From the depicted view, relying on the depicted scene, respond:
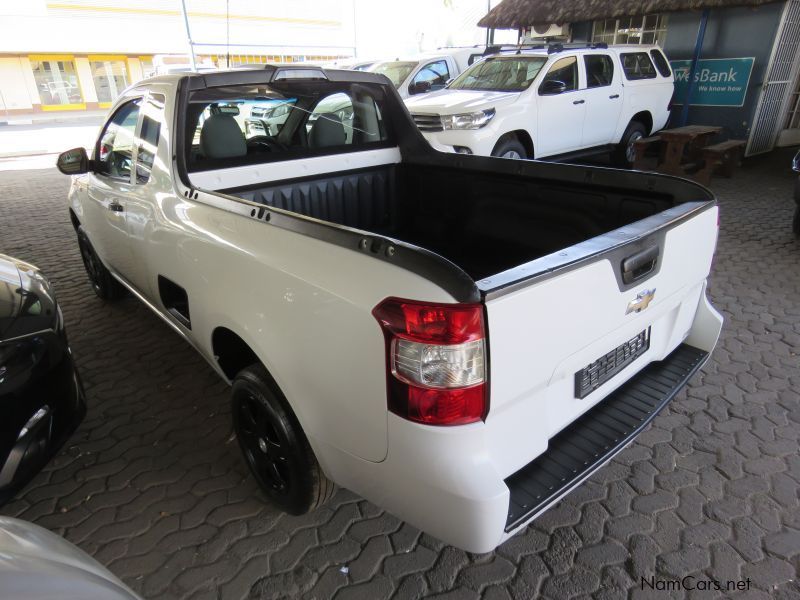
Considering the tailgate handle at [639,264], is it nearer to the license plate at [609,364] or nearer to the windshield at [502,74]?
the license plate at [609,364]

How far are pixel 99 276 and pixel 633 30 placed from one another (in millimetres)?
11607

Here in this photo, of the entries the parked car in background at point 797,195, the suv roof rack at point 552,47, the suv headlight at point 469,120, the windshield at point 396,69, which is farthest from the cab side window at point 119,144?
the windshield at point 396,69

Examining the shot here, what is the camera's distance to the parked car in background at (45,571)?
1.14 metres

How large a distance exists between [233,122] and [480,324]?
225cm

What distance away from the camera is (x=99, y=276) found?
176 inches

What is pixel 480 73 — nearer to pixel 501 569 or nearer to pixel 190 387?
pixel 190 387

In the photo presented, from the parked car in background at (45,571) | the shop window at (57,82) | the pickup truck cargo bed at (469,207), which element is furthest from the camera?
the shop window at (57,82)

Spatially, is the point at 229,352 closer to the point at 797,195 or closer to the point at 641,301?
the point at 641,301

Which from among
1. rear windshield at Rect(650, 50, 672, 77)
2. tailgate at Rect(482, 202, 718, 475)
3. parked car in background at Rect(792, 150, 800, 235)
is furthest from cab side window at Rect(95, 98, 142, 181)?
rear windshield at Rect(650, 50, 672, 77)

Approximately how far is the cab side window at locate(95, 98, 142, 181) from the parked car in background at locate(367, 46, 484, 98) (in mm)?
6448

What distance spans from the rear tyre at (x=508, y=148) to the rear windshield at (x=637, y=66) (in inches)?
110

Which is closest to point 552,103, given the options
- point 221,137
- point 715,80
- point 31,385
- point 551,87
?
point 551,87

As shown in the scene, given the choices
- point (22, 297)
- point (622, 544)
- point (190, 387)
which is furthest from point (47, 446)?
point (622, 544)

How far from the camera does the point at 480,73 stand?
831 cm
